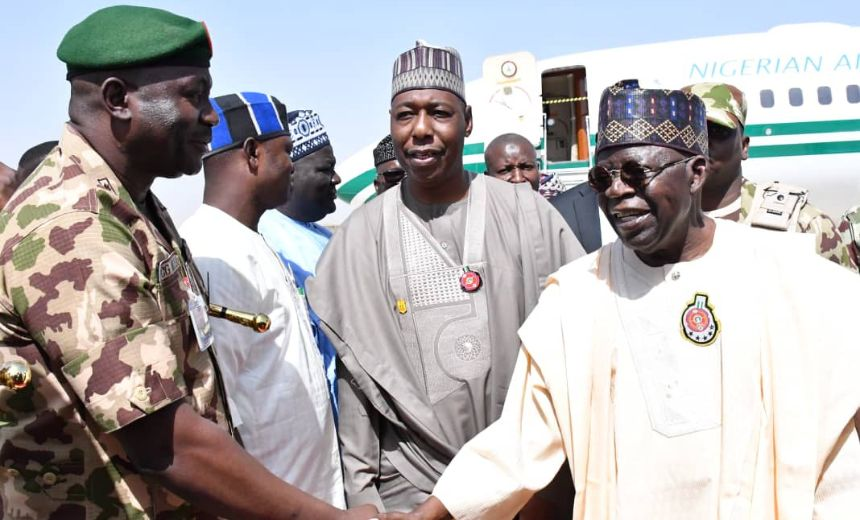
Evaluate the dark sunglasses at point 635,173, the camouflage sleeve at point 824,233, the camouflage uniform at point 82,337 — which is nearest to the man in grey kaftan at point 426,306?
the dark sunglasses at point 635,173

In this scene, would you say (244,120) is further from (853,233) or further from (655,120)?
(853,233)

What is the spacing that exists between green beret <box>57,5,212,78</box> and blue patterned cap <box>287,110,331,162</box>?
2.38m

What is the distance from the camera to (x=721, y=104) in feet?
11.7

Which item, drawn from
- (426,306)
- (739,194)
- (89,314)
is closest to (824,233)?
(739,194)

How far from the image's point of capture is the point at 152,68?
2061 millimetres

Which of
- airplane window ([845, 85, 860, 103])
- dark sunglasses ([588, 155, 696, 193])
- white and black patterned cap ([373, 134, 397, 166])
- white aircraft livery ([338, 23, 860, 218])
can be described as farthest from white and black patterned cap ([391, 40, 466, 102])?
airplane window ([845, 85, 860, 103])

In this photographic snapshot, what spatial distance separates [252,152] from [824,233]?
247 centimetres

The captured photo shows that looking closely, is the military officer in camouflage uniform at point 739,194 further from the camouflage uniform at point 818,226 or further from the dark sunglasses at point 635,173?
the dark sunglasses at point 635,173

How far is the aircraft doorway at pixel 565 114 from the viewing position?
15.4 meters

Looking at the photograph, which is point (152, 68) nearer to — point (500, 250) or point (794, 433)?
point (500, 250)

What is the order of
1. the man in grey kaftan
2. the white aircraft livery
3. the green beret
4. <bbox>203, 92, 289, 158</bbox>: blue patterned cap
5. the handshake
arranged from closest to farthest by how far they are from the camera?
the green beret < the handshake < the man in grey kaftan < <bbox>203, 92, 289, 158</bbox>: blue patterned cap < the white aircraft livery

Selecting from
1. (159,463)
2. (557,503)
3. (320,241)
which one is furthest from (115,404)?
(320,241)

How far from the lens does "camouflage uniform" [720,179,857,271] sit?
3.51 metres

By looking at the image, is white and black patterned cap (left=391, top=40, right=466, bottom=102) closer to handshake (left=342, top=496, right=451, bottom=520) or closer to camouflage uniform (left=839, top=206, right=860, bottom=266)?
handshake (left=342, top=496, right=451, bottom=520)
